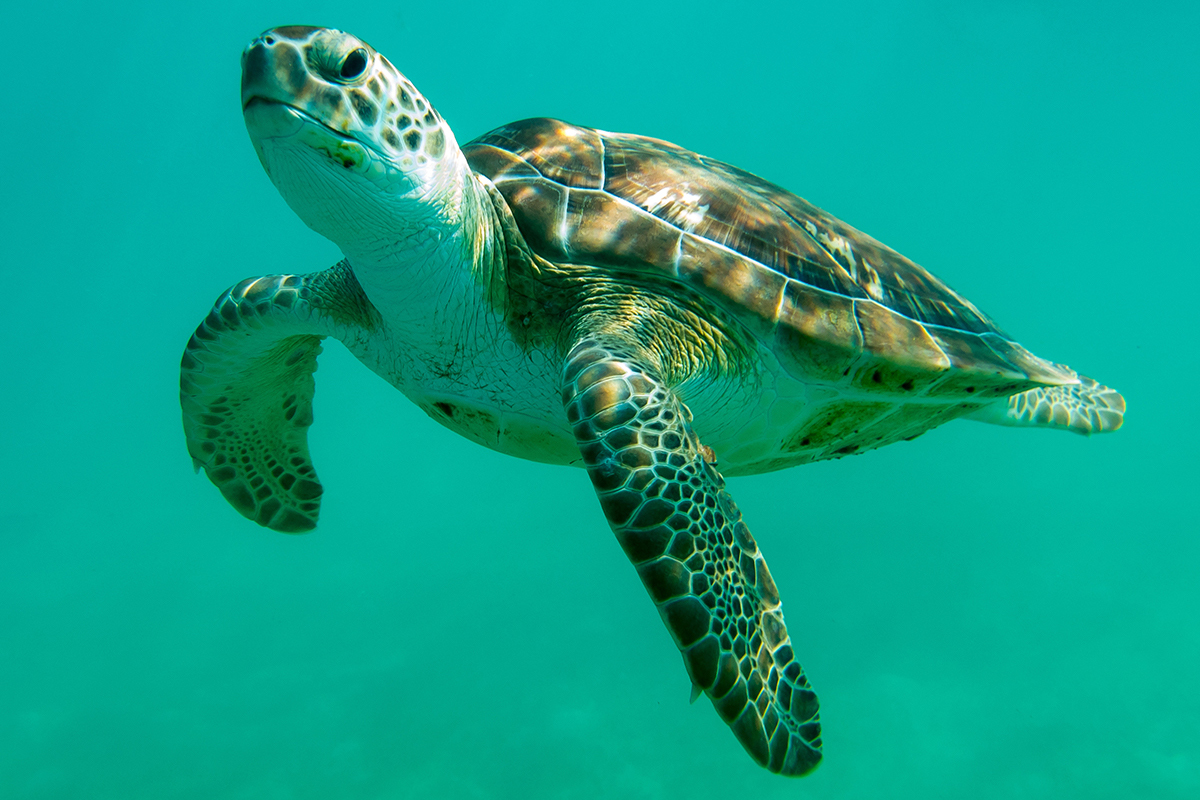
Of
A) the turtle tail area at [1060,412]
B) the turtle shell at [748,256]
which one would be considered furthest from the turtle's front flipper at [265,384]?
the turtle tail area at [1060,412]

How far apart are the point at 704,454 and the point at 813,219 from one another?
1.91 meters

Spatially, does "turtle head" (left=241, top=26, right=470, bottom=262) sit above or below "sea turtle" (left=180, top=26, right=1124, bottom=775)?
above

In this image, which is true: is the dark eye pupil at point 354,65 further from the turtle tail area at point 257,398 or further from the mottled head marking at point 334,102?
the turtle tail area at point 257,398

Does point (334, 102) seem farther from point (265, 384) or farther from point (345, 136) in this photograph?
point (265, 384)

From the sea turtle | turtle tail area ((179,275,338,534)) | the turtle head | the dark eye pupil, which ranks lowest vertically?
turtle tail area ((179,275,338,534))

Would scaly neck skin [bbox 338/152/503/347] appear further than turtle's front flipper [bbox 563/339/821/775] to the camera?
Yes

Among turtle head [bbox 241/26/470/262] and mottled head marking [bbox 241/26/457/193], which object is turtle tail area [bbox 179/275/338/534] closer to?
turtle head [bbox 241/26/470/262]

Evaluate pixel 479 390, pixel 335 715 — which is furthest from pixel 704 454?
pixel 335 715

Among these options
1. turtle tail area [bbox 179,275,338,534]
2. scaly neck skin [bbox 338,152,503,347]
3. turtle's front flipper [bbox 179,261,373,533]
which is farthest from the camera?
turtle tail area [bbox 179,275,338,534]

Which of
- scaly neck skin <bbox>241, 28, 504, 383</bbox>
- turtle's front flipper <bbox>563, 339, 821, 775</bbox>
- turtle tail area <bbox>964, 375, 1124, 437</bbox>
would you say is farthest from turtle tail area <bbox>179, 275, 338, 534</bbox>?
turtle tail area <bbox>964, 375, 1124, 437</bbox>

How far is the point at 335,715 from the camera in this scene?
10.0 metres

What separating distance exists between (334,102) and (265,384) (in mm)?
2508

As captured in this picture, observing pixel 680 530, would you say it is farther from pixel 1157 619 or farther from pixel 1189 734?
pixel 1157 619

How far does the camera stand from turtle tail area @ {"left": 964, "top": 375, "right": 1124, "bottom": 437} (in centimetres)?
471
